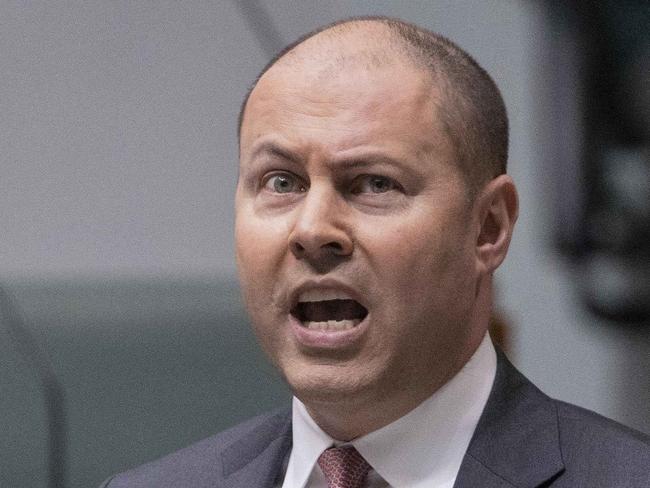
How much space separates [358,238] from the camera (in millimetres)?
1720

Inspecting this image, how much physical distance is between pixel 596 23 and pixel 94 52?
113 cm

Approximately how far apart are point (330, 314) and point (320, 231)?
0.13m

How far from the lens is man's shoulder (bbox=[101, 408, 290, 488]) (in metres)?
2.07

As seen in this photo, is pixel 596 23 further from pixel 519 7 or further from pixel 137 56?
→ pixel 137 56

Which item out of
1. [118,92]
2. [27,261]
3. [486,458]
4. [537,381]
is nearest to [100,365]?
[27,261]

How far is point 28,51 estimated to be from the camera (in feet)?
9.06

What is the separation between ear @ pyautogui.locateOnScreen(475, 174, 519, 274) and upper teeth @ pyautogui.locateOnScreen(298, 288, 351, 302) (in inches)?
8.9

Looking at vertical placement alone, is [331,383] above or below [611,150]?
above

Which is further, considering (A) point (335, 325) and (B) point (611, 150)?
(B) point (611, 150)

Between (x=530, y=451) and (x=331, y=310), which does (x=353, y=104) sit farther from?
(x=530, y=451)

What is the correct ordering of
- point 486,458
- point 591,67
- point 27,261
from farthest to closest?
point 591,67 < point 27,261 < point 486,458

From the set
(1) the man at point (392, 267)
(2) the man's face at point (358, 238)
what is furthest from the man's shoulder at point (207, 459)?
(2) the man's face at point (358, 238)

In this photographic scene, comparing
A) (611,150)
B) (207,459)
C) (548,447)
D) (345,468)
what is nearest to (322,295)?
(345,468)

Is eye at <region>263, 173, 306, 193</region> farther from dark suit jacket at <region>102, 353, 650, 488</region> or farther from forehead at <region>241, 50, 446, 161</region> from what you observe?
dark suit jacket at <region>102, 353, 650, 488</region>
